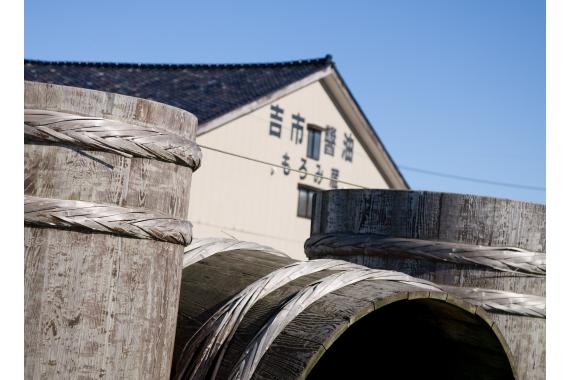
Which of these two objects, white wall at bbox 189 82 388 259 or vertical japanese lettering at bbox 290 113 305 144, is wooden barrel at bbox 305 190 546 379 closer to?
white wall at bbox 189 82 388 259

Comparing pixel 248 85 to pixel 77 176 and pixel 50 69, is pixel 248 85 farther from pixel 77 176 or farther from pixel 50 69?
pixel 77 176

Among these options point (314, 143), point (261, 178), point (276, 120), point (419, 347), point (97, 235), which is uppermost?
point (276, 120)

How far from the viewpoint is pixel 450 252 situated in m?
2.68

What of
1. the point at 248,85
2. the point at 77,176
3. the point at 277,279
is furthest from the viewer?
the point at 248,85

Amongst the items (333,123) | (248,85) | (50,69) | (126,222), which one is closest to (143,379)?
(126,222)

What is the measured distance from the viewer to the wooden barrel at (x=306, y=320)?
1807 millimetres

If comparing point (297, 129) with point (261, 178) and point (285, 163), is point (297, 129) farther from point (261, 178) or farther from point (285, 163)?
point (261, 178)

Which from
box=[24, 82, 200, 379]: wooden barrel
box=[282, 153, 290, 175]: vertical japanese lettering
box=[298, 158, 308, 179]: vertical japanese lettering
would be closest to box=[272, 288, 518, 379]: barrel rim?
box=[24, 82, 200, 379]: wooden barrel

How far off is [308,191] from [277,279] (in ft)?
57.0

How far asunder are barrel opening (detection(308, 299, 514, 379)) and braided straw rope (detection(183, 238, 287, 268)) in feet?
1.59

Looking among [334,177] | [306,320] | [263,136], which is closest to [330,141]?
[334,177]

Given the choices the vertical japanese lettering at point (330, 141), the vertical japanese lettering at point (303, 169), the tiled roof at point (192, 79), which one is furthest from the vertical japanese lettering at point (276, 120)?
the vertical japanese lettering at point (330, 141)

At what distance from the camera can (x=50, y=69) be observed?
2156 centimetres

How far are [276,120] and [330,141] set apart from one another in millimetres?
2401
